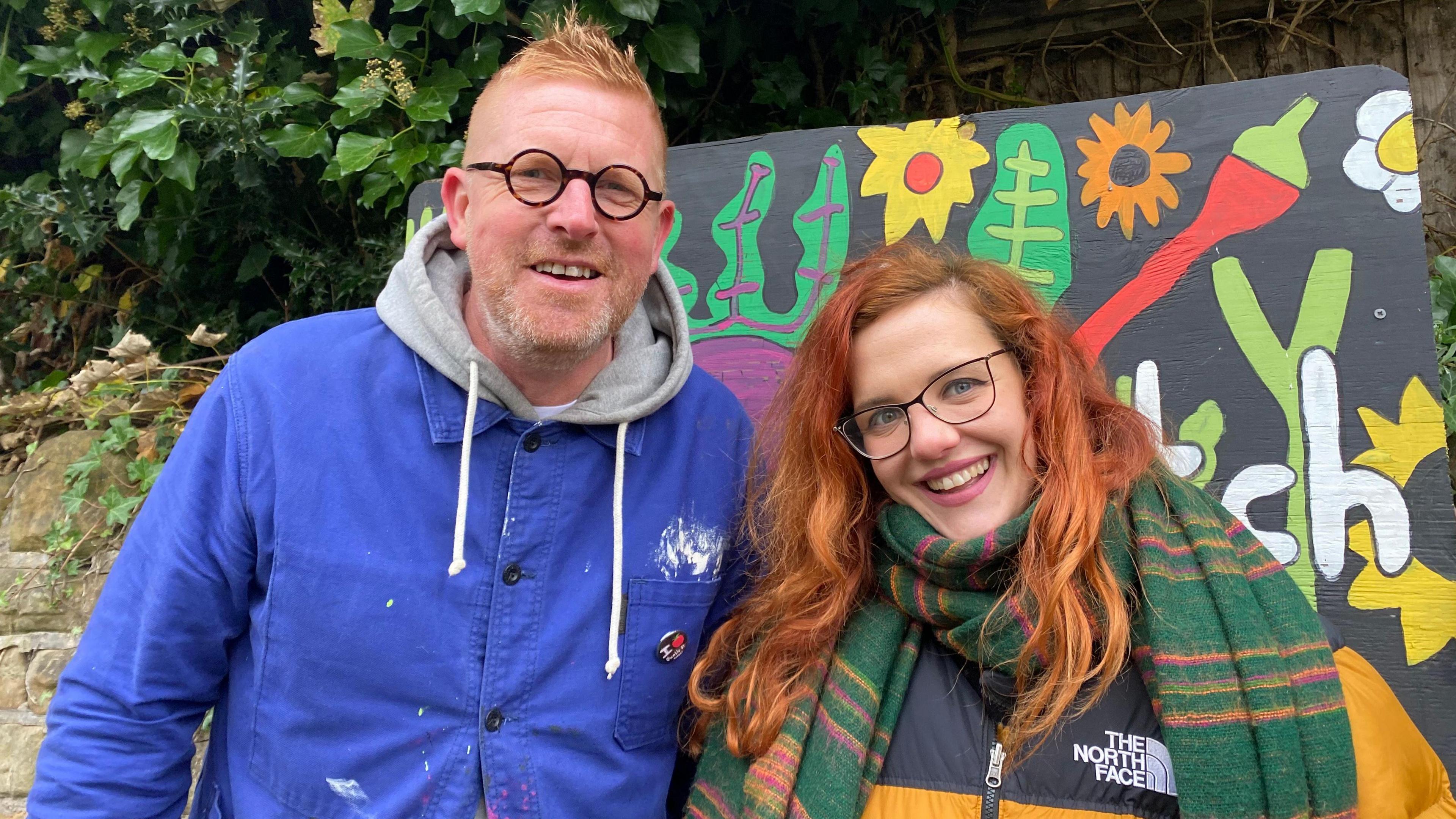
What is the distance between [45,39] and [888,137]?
3354 mm

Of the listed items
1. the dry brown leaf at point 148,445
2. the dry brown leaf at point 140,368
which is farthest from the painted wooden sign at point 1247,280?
the dry brown leaf at point 140,368

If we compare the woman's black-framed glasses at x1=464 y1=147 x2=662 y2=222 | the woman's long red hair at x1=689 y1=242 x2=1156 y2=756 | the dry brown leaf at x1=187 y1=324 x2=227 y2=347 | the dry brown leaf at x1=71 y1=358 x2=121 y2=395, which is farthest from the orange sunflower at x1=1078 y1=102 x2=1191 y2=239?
the dry brown leaf at x1=71 y1=358 x2=121 y2=395

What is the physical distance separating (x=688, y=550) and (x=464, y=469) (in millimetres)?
450

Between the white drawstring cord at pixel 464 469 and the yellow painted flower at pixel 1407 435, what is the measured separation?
1.89m

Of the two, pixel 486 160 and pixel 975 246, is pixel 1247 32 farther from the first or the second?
pixel 486 160

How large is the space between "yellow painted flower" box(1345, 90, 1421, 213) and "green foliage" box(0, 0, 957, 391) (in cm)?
157

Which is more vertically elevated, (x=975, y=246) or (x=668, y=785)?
(x=975, y=246)

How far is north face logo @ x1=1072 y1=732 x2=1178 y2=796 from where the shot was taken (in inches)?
47.8

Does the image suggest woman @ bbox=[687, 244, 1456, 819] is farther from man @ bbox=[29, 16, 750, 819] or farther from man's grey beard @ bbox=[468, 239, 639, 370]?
man's grey beard @ bbox=[468, 239, 639, 370]

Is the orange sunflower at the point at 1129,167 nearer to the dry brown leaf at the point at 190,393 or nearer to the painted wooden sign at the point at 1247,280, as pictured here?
the painted wooden sign at the point at 1247,280

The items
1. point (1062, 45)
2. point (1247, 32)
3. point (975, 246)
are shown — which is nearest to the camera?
point (975, 246)

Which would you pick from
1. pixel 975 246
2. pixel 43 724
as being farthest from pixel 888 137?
pixel 43 724

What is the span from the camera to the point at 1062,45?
130 inches

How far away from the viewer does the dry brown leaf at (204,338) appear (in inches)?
132
